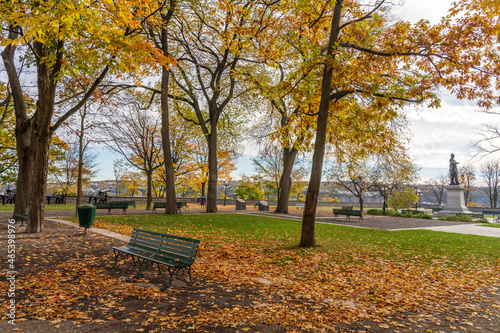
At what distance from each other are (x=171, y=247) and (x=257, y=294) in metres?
2.03

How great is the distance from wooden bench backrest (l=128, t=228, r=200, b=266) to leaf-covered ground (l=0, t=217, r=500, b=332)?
453 millimetres

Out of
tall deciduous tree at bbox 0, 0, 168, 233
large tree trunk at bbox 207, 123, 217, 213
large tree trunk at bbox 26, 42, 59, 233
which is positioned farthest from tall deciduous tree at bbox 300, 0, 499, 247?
large tree trunk at bbox 207, 123, 217, 213

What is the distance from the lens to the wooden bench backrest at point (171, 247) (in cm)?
555

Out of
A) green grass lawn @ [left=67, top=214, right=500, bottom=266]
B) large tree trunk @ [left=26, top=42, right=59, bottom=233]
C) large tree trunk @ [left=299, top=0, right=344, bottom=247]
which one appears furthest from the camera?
large tree trunk @ [left=26, top=42, right=59, bottom=233]

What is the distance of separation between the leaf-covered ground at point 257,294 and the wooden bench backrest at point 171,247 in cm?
45

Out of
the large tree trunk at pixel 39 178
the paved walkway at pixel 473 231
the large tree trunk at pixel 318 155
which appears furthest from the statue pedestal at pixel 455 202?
the large tree trunk at pixel 39 178

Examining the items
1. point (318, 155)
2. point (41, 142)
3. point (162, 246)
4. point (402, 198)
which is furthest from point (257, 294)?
point (402, 198)

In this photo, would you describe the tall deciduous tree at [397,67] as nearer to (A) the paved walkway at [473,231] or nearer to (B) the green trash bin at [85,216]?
(B) the green trash bin at [85,216]

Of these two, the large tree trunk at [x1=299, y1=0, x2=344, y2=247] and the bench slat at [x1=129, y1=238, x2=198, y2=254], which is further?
the large tree trunk at [x1=299, y1=0, x2=344, y2=247]

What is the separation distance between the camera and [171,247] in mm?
6027

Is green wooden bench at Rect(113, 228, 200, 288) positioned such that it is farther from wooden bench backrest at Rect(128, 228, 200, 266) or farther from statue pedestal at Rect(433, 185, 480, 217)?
statue pedestal at Rect(433, 185, 480, 217)

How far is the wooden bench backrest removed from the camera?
555 cm

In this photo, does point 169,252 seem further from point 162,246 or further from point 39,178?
point 39,178

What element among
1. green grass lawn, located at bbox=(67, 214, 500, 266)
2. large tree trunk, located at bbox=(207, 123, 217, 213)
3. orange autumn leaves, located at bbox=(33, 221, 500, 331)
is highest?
large tree trunk, located at bbox=(207, 123, 217, 213)
